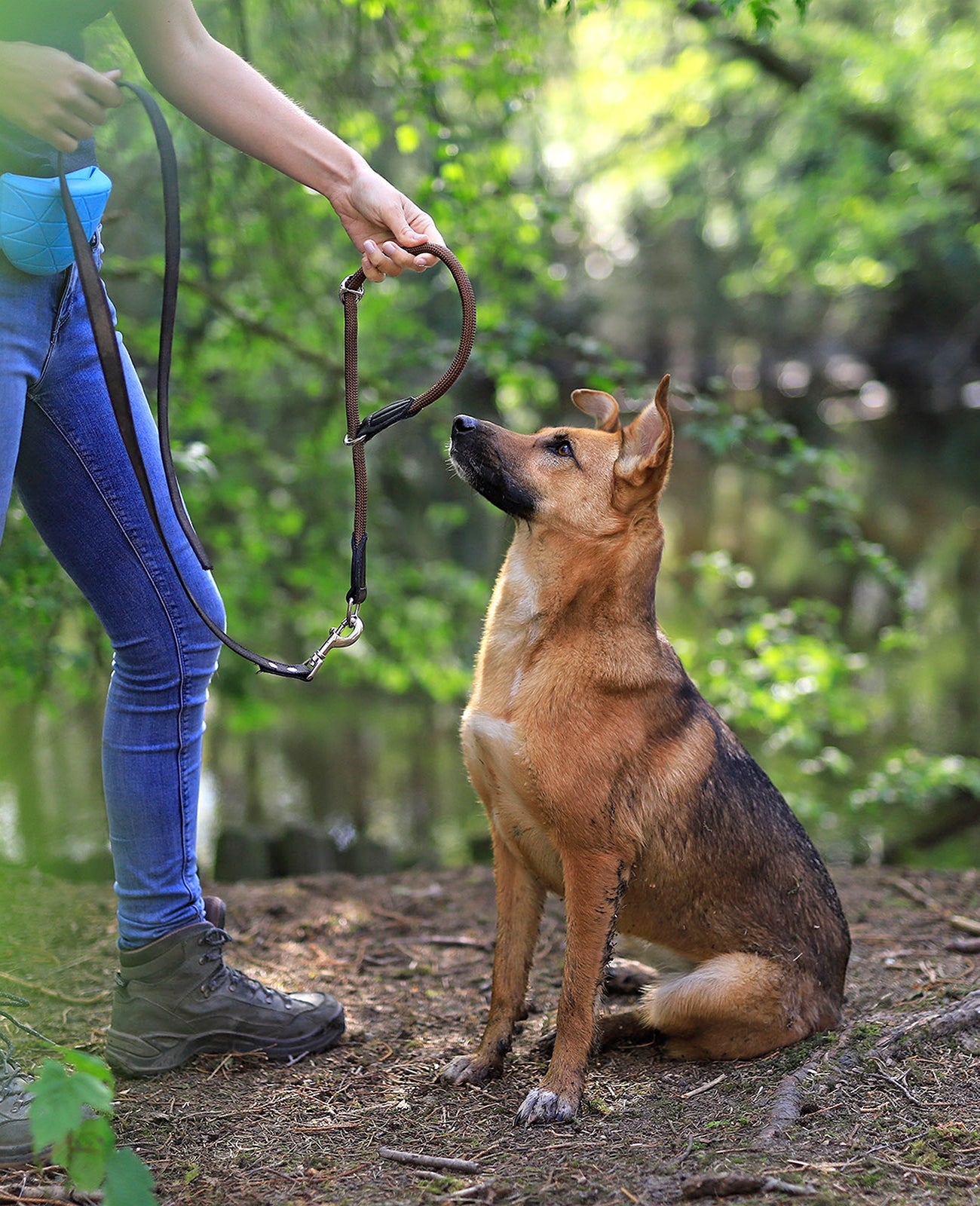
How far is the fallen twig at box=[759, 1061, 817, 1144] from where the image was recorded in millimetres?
2482

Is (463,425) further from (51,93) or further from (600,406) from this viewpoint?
(51,93)

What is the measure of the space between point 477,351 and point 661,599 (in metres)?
8.35

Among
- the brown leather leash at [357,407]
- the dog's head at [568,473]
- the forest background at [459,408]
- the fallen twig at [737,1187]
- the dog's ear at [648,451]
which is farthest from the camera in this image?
the forest background at [459,408]

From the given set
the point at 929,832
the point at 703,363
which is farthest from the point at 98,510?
the point at 703,363

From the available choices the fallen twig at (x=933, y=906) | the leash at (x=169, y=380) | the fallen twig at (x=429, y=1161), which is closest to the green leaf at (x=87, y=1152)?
the fallen twig at (x=429, y=1161)

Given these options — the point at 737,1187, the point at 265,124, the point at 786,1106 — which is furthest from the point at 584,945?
the point at 265,124

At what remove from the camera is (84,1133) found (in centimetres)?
187

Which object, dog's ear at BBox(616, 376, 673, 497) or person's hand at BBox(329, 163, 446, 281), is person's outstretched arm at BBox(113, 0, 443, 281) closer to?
person's hand at BBox(329, 163, 446, 281)

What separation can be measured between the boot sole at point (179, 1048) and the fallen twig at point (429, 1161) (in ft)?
2.16

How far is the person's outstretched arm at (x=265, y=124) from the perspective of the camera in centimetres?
260

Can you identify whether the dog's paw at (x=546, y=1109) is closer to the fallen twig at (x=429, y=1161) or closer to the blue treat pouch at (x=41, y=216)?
the fallen twig at (x=429, y=1161)

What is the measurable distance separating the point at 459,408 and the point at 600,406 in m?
3.11

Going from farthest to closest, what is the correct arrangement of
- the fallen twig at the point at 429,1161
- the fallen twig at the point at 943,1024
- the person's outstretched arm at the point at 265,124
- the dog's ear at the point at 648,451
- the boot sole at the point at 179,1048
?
the dog's ear at the point at 648,451
the fallen twig at the point at 943,1024
the boot sole at the point at 179,1048
the person's outstretched arm at the point at 265,124
the fallen twig at the point at 429,1161

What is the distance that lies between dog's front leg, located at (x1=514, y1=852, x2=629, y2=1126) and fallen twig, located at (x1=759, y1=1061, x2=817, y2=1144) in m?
0.51
